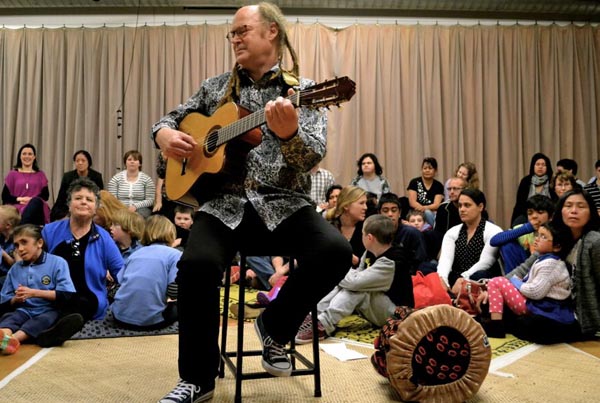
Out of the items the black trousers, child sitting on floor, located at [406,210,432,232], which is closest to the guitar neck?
the black trousers

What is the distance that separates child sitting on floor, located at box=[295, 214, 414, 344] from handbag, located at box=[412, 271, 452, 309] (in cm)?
20

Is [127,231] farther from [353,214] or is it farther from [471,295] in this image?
[471,295]

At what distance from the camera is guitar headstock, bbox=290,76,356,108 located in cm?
172

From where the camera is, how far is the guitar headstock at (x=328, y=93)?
1716mm

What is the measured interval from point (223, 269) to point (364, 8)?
6.78 meters

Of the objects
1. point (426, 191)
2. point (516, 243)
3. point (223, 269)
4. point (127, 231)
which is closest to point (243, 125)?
point (223, 269)

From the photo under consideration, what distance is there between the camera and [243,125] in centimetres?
200

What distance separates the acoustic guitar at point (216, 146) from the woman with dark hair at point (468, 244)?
2710 millimetres

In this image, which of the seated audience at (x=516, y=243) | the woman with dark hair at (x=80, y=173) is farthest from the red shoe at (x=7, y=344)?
the woman with dark hair at (x=80, y=173)

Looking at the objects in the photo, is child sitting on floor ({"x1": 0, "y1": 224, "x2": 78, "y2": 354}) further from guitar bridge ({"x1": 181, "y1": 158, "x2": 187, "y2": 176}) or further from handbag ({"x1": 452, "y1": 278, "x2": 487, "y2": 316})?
handbag ({"x1": 452, "y1": 278, "x2": 487, "y2": 316})

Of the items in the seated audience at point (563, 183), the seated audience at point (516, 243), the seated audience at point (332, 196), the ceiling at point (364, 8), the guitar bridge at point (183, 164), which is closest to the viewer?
the guitar bridge at point (183, 164)

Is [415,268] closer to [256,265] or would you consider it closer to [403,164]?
[256,265]

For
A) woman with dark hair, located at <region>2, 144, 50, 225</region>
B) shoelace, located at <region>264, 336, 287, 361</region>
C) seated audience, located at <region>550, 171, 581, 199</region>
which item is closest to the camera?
shoelace, located at <region>264, 336, 287, 361</region>

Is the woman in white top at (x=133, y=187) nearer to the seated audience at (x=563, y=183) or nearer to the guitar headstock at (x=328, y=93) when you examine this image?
the seated audience at (x=563, y=183)
